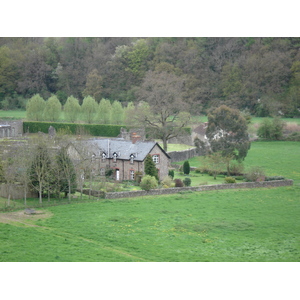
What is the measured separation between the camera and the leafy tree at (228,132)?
57688 mm

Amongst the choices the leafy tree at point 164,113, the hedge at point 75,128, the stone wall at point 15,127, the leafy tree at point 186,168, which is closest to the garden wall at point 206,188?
the leafy tree at point 186,168

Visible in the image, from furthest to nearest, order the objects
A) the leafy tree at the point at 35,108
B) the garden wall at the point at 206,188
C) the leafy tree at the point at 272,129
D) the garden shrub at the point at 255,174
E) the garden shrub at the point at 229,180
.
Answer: the leafy tree at the point at 35,108
the leafy tree at the point at 272,129
the garden shrub at the point at 255,174
the garden shrub at the point at 229,180
the garden wall at the point at 206,188

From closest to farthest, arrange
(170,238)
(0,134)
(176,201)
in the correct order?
(170,238) → (176,201) → (0,134)

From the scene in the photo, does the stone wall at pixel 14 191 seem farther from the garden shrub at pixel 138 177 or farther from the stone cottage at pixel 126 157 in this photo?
the garden shrub at pixel 138 177

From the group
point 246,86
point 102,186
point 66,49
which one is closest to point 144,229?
point 102,186

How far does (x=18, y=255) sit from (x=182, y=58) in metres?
78.1

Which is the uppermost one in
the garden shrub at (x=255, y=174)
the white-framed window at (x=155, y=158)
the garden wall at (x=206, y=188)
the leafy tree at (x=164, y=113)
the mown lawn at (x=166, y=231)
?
the leafy tree at (x=164, y=113)

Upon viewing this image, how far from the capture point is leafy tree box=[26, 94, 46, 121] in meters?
80.6

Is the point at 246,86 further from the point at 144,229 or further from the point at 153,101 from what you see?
the point at 144,229

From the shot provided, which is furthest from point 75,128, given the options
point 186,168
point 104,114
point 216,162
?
point 216,162

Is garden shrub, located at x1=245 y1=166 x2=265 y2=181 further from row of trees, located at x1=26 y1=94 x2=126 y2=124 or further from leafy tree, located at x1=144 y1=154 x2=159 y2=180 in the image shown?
row of trees, located at x1=26 y1=94 x2=126 y2=124

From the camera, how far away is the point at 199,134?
253 ft

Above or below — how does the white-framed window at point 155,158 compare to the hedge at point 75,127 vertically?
below

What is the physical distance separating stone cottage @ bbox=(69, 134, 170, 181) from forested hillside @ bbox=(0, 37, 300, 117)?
32871 mm
